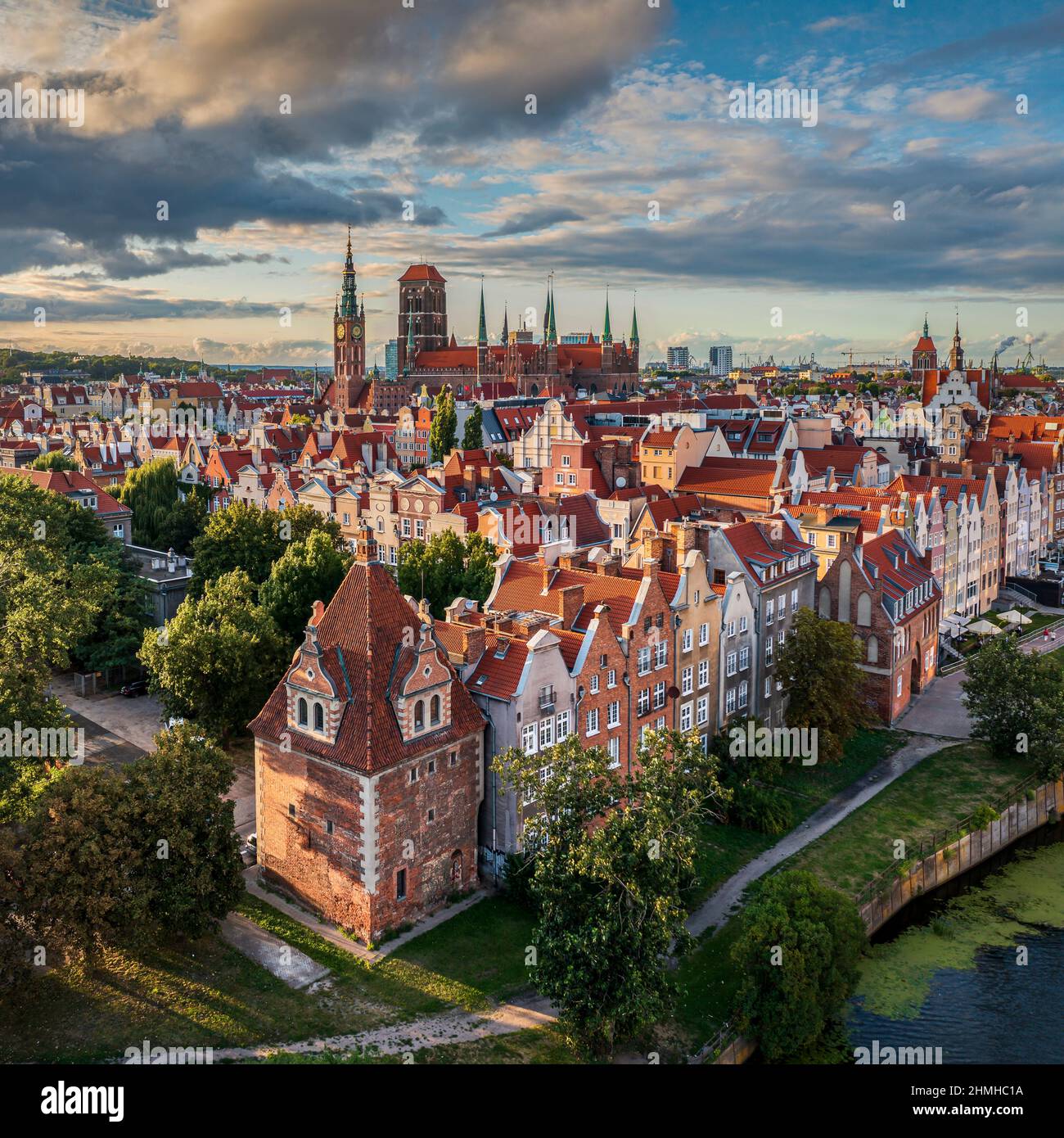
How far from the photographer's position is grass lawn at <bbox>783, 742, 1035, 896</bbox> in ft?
143

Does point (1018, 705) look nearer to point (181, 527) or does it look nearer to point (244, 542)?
point (244, 542)

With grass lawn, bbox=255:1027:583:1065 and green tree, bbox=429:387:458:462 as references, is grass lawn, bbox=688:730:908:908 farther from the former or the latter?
green tree, bbox=429:387:458:462

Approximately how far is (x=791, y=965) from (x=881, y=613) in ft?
105

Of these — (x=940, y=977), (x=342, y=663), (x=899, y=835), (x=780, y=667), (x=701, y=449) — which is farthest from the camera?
(x=701, y=449)

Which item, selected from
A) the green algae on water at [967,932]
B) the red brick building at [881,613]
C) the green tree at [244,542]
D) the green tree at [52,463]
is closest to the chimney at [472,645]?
the green algae on water at [967,932]

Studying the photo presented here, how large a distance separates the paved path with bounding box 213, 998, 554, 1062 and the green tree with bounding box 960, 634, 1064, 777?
3274 cm

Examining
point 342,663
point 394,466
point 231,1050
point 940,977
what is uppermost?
point 394,466

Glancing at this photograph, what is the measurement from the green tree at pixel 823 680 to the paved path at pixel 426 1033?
24.8 m

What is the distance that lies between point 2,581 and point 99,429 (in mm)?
86190

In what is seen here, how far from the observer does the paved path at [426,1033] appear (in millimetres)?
30594

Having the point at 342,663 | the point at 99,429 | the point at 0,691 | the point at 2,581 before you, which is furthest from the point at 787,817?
the point at 99,429

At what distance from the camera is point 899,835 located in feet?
153

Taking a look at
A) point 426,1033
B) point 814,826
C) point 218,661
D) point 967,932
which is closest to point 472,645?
point 426,1033
